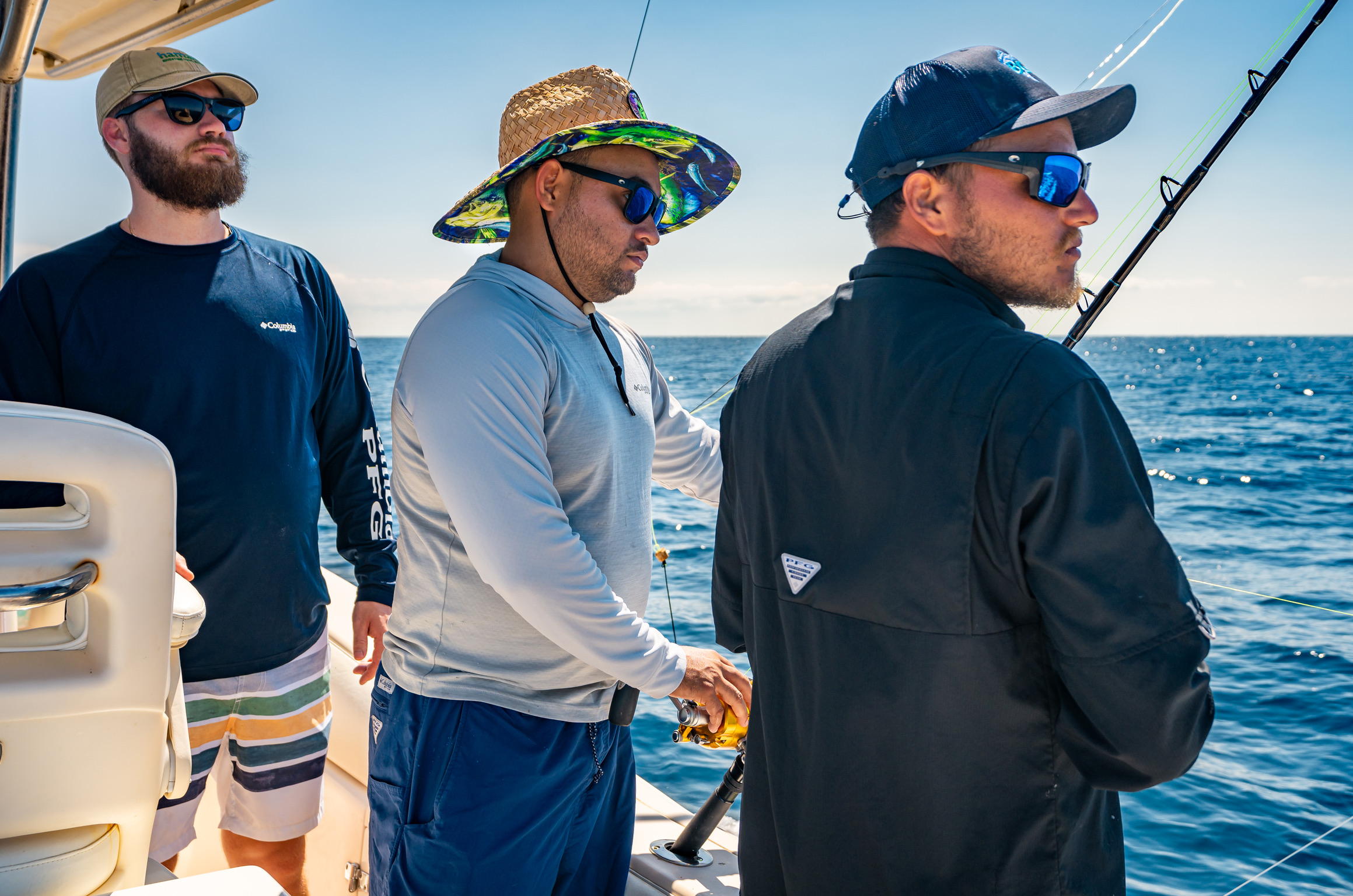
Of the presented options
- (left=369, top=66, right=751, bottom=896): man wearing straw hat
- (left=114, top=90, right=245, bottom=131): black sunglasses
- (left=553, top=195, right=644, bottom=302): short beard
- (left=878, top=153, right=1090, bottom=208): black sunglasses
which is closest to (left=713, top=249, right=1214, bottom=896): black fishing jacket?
(left=878, top=153, right=1090, bottom=208): black sunglasses

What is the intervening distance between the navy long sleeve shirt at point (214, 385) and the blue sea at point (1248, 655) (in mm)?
2705

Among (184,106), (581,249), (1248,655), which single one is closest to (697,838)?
(581,249)

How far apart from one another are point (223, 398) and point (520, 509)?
0.89 meters

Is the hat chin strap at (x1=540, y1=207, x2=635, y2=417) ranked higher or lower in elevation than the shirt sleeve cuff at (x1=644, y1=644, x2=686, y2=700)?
higher

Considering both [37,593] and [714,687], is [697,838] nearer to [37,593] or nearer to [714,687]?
[714,687]

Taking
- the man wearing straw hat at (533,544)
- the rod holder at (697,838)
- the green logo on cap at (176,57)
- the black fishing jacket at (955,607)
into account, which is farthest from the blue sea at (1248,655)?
the green logo on cap at (176,57)

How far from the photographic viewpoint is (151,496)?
111cm

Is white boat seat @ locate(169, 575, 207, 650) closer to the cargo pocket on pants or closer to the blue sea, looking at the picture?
the cargo pocket on pants

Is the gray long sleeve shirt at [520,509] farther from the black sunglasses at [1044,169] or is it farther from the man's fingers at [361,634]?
the black sunglasses at [1044,169]

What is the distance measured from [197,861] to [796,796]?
230cm

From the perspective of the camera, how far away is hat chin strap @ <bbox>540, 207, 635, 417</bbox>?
1566 mm

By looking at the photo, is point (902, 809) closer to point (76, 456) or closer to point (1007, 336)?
point (1007, 336)

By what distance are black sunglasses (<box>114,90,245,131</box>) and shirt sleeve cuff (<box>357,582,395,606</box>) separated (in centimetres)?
107

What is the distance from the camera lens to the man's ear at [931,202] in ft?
3.57
